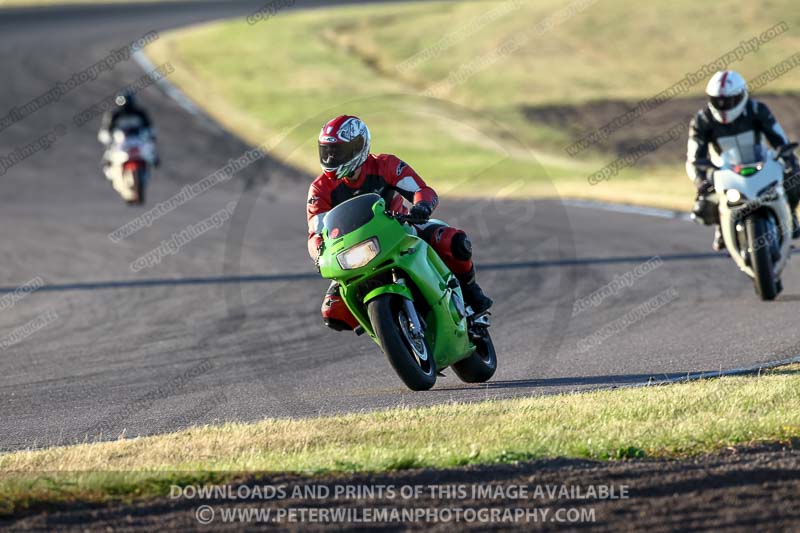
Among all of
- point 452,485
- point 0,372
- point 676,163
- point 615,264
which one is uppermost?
point 452,485

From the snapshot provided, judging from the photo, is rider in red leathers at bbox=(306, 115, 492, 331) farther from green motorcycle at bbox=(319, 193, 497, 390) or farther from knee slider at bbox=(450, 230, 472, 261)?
green motorcycle at bbox=(319, 193, 497, 390)

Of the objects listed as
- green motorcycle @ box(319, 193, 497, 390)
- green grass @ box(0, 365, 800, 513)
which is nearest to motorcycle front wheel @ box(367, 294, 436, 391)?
green motorcycle @ box(319, 193, 497, 390)

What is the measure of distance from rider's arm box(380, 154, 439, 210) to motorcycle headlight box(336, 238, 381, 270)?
2.48 ft

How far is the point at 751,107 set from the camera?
38.9ft

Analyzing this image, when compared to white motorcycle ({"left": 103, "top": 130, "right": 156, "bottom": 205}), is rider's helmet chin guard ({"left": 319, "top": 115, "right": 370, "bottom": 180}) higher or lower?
higher

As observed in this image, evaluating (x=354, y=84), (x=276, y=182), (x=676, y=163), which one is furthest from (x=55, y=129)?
(x=676, y=163)

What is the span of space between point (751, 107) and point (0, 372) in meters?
7.39

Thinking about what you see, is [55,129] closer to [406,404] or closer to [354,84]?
[354,84]

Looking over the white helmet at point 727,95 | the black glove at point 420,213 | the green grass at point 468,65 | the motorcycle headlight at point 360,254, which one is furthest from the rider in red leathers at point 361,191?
the green grass at point 468,65

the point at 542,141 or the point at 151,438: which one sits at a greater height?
the point at 151,438

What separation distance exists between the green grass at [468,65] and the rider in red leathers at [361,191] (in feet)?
59.1

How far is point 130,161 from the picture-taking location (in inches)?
880

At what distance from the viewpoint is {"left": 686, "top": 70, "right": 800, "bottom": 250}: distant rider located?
1173 cm

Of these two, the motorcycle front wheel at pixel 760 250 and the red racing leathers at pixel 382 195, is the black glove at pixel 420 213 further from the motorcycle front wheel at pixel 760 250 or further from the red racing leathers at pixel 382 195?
the motorcycle front wheel at pixel 760 250
